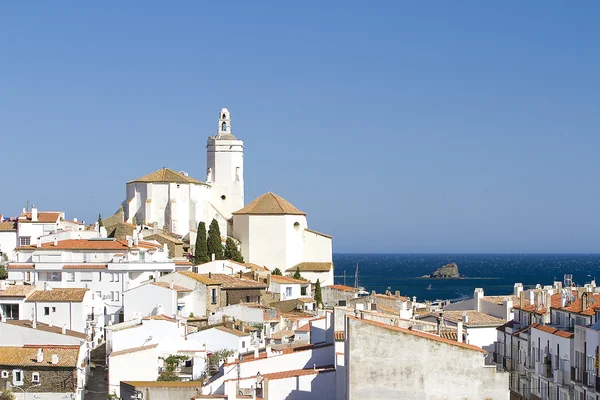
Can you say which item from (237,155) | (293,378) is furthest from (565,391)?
(237,155)

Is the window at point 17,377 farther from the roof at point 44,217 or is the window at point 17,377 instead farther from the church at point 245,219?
the church at point 245,219

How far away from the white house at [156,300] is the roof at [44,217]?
755 inches

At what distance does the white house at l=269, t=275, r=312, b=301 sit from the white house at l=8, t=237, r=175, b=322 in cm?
583

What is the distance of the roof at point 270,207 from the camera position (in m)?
73.1

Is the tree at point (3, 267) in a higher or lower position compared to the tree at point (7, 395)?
higher

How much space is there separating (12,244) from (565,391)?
141 ft

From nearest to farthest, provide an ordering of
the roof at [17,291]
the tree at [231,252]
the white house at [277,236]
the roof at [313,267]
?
the roof at [17,291]
the tree at [231,252]
the roof at [313,267]
the white house at [277,236]

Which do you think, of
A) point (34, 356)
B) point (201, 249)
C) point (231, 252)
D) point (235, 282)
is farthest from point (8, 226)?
point (34, 356)

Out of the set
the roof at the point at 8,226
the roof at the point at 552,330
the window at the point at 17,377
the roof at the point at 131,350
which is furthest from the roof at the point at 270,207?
the roof at the point at 552,330

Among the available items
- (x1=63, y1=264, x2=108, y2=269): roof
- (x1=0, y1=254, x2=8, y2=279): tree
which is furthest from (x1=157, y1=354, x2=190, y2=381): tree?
(x1=0, y1=254, x2=8, y2=279): tree

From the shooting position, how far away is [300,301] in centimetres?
5381

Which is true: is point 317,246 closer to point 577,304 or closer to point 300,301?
point 300,301

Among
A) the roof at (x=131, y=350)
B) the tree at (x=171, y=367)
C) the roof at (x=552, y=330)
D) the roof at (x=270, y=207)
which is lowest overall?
the tree at (x=171, y=367)

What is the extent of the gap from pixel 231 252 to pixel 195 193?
10118mm
